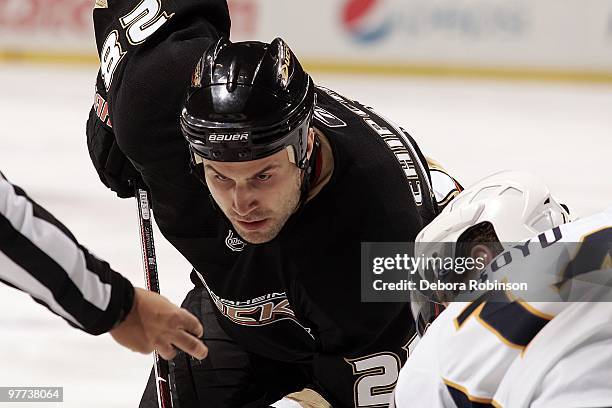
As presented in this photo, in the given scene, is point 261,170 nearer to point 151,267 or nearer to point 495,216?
point 495,216

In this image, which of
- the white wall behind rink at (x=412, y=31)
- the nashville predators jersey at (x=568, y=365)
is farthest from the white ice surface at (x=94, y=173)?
the nashville predators jersey at (x=568, y=365)

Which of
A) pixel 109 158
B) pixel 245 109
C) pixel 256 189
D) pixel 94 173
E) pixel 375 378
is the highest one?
pixel 245 109

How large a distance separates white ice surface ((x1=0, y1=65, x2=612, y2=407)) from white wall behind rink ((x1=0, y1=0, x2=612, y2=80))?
15cm

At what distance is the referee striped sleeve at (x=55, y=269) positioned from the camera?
1.58 metres

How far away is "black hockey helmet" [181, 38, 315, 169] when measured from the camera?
6.29 feet

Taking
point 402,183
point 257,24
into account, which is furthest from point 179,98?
point 257,24

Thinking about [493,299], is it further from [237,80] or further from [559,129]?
[559,129]

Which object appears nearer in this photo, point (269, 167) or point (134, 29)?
point (269, 167)

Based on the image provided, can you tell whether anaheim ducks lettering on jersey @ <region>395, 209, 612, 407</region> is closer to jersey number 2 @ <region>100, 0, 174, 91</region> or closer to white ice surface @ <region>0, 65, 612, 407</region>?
jersey number 2 @ <region>100, 0, 174, 91</region>

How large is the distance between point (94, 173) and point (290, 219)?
225 centimetres

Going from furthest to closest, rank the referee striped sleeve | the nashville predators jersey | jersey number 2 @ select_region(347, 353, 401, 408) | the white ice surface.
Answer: the white ice surface, jersey number 2 @ select_region(347, 353, 401, 408), the referee striped sleeve, the nashville predators jersey

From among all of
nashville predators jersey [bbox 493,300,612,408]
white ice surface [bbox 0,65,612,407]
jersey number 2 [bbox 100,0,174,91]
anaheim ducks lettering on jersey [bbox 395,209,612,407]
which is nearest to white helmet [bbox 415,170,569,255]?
anaheim ducks lettering on jersey [bbox 395,209,612,407]

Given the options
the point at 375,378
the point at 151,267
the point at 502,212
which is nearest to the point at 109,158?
the point at 151,267

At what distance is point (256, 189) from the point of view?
2.00 metres
